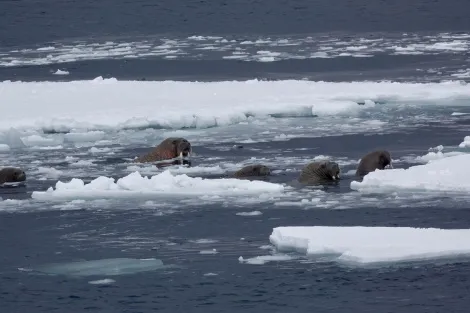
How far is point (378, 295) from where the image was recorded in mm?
7305

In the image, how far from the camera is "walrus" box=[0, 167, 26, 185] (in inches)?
460

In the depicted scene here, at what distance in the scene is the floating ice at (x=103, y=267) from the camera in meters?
8.09

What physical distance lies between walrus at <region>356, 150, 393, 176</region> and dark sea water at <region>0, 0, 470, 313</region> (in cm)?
23

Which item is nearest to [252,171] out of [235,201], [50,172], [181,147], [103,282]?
[235,201]

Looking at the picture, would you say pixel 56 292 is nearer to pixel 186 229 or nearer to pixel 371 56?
pixel 186 229

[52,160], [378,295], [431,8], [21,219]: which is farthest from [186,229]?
[431,8]

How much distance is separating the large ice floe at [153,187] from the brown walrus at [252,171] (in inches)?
22.1

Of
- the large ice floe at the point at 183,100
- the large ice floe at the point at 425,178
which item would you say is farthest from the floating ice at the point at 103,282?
the large ice floe at the point at 183,100

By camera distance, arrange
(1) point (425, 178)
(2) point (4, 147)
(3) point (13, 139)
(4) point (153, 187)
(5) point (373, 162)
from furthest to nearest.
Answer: (3) point (13, 139) < (2) point (4, 147) < (5) point (373, 162) < (4) point (153, 187) < (1) point (425, 178)

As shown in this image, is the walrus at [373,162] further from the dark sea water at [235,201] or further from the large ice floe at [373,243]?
the large ice floe at [373,243]

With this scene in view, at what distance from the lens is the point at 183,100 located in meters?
16.4

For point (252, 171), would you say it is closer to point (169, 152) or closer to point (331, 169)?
point (331, 169)

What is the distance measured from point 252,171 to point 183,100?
16.9ft

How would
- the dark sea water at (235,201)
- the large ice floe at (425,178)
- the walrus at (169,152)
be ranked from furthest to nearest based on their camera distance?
the walrus at (169,152) → the large ice floe at (425,178) → the dark sea water at (235,201)
